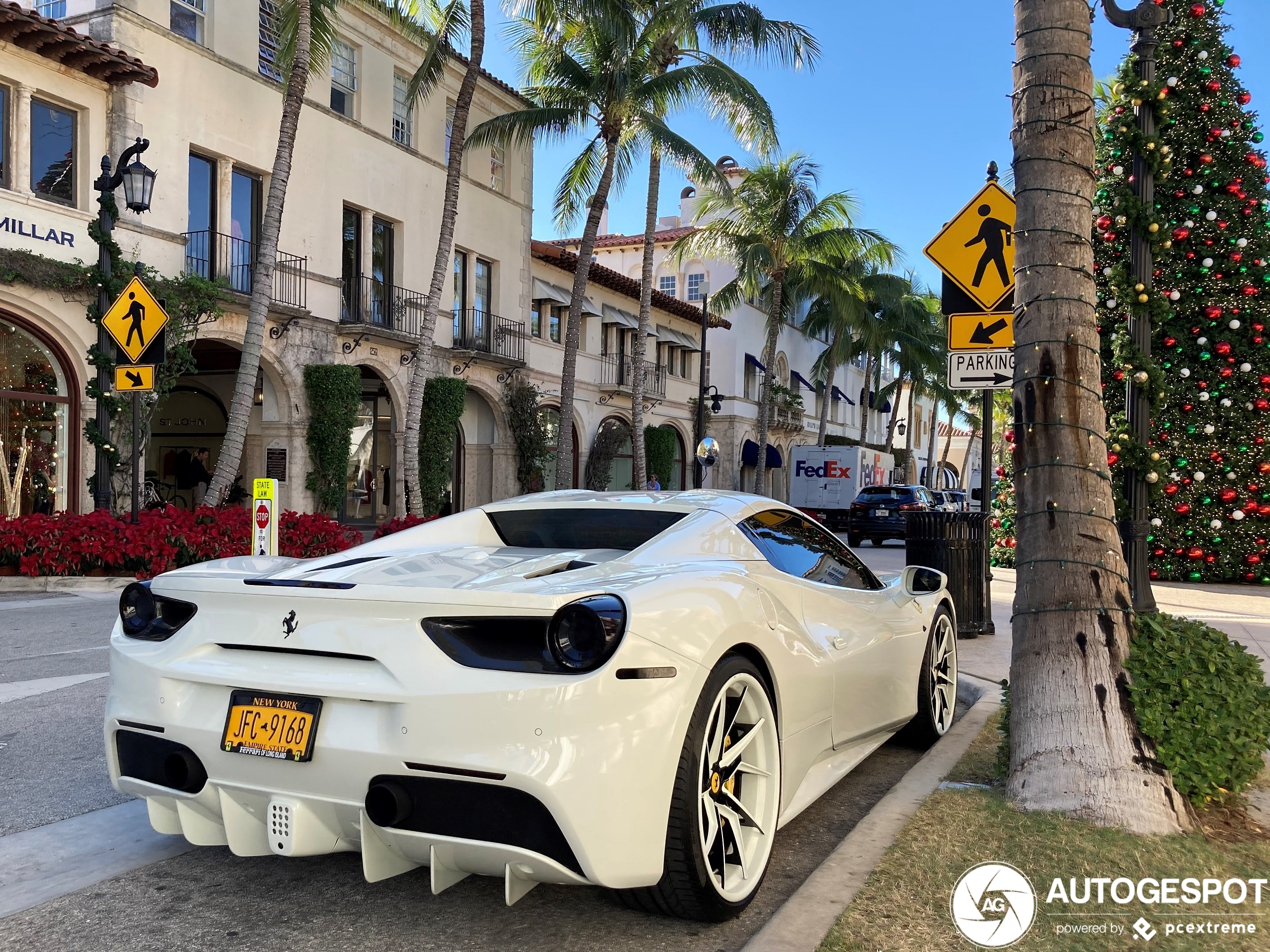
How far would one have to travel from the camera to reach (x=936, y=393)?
51875 millimetres

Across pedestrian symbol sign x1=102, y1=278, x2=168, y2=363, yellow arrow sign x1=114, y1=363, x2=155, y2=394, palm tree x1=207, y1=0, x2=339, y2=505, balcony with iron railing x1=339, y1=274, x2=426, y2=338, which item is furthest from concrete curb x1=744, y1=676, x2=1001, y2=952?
balcony with iron railing x1=339, y1=274, x2=426, y2=338

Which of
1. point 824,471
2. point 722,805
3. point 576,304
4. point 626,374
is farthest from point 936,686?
point 626,374

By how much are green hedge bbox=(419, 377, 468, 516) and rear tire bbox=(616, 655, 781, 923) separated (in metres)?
21.3

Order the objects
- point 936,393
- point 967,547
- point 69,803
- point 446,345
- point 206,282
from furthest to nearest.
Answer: point 936,393
point 446,345
point 206,282
point 967,547
point 69,803

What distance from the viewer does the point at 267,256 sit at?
16.2 m

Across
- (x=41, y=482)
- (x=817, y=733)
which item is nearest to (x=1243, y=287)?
(x=817, y=733)

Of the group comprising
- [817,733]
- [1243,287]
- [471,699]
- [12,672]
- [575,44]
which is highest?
[575,44]

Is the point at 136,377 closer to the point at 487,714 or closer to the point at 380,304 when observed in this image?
the point at 487,714

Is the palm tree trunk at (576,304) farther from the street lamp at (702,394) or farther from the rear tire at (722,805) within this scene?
the rear tire at (722,805)

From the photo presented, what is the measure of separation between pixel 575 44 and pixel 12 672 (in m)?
19.3

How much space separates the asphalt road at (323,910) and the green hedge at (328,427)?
678 inches

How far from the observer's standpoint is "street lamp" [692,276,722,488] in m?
32.3

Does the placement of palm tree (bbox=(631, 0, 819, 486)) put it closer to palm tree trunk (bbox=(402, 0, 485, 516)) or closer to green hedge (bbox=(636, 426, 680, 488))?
palm tree trunk (bbox=(402, 0, 485, 516))

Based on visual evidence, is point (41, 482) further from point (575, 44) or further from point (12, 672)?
point (575, 44)
